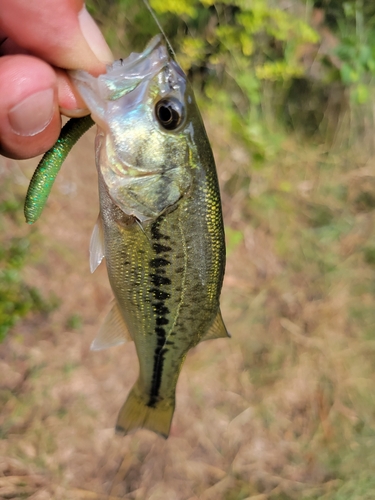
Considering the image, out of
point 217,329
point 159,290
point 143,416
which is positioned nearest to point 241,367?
point 143,416

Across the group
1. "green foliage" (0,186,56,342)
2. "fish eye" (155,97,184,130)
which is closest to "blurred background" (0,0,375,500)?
"green foliage" (0,186,56,342)

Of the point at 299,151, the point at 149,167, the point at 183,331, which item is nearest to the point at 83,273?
the point at 183,331

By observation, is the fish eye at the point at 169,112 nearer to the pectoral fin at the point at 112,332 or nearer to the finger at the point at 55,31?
the finger at the point at 55,31

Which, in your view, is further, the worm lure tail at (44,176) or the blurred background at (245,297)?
the blurred background at (245,297)

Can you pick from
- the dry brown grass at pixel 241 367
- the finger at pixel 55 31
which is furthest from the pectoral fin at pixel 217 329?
the dry brown grass at pixel 241 367

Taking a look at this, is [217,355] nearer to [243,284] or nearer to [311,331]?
[243,284]

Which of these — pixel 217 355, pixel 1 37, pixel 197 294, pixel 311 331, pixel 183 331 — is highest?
pixel 1 37

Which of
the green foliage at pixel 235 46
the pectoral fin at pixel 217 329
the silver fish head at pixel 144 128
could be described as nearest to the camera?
the silver fish head at pixel 144 128
